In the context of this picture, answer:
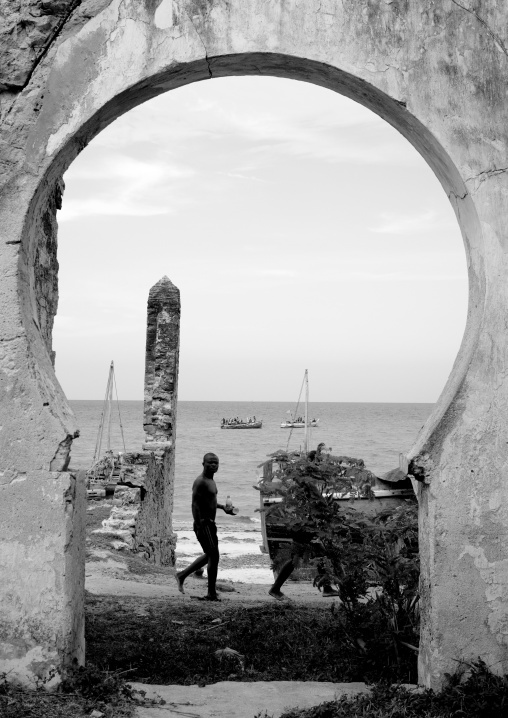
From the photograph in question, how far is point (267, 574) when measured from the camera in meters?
16.8

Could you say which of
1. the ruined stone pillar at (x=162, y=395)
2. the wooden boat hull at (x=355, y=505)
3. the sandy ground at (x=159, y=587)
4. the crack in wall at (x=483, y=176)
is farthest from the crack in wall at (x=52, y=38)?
the ruined stone pillar at (x=162, y=395)

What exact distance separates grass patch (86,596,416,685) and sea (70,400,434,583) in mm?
1091

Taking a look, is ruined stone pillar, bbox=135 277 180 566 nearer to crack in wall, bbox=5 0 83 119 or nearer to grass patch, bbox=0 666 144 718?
grass patch, bbox=0 666 144 718

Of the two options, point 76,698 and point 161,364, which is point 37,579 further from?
point 161,364

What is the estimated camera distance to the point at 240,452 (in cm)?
5759

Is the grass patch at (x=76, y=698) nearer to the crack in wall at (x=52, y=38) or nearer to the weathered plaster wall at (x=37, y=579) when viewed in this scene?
the weathered plaster wall at (x=37, y=579)

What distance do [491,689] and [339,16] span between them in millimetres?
3648

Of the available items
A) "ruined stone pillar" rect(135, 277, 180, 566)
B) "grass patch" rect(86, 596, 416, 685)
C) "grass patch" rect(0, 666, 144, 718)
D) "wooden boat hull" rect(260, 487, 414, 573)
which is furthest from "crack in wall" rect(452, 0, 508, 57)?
"ruined stone pillar" rect(135, 277, 180, 566)

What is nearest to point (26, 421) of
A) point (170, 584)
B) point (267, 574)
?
point (170, 584)

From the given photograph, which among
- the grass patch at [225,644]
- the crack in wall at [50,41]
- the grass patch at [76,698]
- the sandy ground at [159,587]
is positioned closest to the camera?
the grass patch at [76,698]

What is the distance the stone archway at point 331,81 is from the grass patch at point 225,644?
2.91ft

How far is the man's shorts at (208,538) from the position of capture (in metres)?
9.09

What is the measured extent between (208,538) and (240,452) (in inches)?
1917

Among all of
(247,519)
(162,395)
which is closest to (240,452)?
(247,519)
